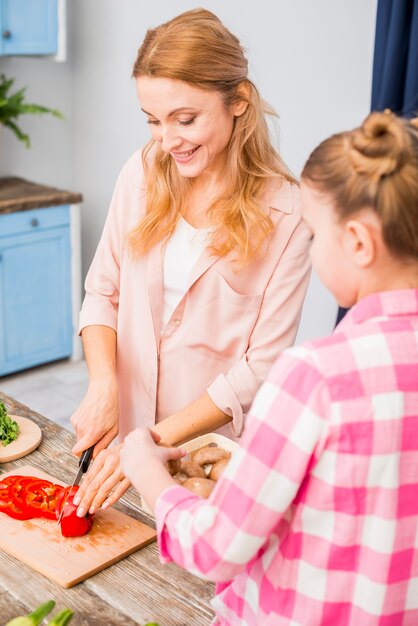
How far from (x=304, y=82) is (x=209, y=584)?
2703 mm

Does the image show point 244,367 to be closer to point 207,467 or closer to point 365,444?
point 207,467

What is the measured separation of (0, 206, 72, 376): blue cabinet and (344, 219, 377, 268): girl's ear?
126 inches

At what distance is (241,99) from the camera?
5.45 ft

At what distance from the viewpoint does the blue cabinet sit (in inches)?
157

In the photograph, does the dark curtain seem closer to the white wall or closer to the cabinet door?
the white wall

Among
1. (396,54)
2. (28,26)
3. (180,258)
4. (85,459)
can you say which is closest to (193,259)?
(180,258)

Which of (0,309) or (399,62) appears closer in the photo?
(399,62)

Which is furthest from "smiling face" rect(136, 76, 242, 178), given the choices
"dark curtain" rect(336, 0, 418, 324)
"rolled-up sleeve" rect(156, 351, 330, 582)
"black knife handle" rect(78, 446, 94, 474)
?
"dark curtain" rect(336, 0, 418, 324)

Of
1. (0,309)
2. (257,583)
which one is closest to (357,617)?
(257,583)

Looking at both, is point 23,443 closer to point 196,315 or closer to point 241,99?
point 196,315

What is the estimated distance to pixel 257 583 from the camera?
1016mm

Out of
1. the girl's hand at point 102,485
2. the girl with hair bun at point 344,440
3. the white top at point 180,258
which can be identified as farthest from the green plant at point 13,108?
the girl with hair bun at point 344,440

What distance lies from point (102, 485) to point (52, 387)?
2863 mm

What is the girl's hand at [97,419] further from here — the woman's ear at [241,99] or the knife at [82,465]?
the woman's ear at [241,99]
